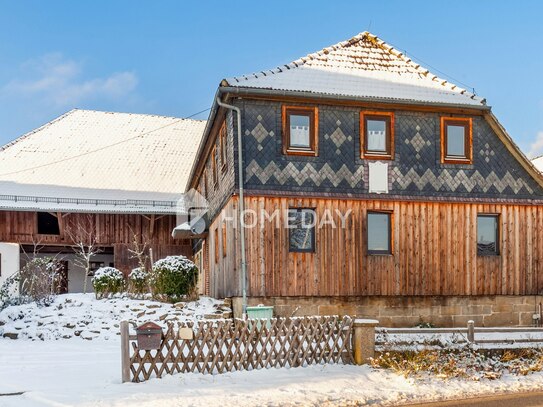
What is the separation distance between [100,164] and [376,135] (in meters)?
19.4

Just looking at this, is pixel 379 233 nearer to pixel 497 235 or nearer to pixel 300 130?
pixel 300 130

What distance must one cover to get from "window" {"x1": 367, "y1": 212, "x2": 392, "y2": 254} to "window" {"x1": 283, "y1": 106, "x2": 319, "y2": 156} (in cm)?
255

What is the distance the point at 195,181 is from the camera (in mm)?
28781

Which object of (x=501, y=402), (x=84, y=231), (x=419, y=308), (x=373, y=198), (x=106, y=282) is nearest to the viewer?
(x=501, y=402)

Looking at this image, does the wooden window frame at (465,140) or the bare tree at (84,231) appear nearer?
the wooden window frame at (465,140)

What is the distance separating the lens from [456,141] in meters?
18.2

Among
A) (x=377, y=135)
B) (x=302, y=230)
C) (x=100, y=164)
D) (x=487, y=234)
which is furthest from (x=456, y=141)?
(x=100, y=164)

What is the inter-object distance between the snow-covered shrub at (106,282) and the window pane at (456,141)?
37.1 feet

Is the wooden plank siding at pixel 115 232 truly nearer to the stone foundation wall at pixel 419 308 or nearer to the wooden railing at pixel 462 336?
the stone foundation wall at pixel 419 308

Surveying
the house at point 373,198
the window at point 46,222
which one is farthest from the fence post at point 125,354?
the window at point 46,222

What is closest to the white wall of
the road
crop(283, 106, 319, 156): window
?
crop(283, 106, 319, 156): window

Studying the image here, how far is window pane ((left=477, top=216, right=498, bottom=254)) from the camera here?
1827 centimetres

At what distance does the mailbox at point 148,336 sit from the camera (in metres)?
10.1

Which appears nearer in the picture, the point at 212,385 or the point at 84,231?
the point at 212,385
